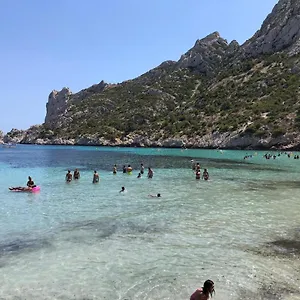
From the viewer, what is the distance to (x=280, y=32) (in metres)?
148

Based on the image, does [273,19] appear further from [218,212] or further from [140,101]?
[218,212]

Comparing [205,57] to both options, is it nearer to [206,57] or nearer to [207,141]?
[206,57]

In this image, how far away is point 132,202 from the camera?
25.6m

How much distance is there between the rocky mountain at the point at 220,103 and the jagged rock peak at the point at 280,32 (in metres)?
0.41

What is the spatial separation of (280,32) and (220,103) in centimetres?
4274

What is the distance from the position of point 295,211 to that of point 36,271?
16592 millimetres

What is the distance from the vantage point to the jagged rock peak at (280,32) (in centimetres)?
14200

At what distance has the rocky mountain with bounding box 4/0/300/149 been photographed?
114250 millimetres

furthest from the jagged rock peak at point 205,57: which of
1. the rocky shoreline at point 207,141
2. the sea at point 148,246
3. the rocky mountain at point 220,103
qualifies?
the sea at point 148,246

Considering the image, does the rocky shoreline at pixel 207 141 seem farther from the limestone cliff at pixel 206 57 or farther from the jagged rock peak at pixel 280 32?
the limestone cliff at pixel 206 57

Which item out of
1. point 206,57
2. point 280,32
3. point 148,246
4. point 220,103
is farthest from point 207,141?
point 148,246

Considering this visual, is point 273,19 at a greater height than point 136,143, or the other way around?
point 273,19

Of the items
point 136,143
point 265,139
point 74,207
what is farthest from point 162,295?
point 136,143

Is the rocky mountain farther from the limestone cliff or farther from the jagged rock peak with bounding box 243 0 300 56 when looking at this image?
the jagged rock peak with bounding box 243 0 300 56
